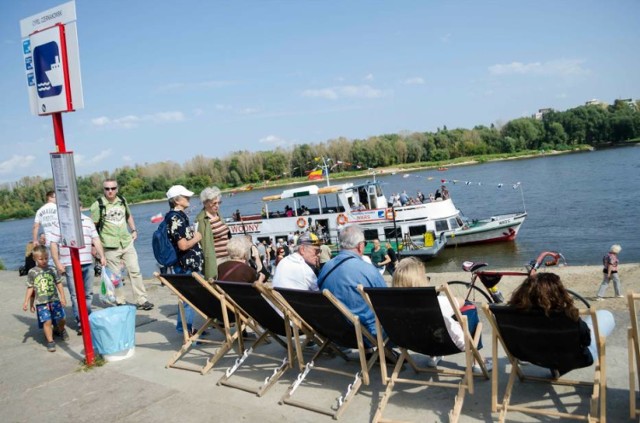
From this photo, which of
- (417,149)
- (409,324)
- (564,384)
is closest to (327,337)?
(409,324)

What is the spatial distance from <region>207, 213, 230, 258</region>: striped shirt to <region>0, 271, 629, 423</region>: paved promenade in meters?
1.12

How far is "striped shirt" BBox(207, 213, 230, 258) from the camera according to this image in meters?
5.82

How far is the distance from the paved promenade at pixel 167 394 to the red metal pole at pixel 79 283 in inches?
8.2

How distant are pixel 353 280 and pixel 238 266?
146 cm

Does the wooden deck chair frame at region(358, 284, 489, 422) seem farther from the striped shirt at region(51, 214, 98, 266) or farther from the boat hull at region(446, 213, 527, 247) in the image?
the boat hull at region(446, 213, 527, 247)

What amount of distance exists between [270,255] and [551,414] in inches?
825

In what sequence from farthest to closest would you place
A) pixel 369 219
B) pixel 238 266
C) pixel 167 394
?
pixel 369 219 < pixel 238 266 < pixel 167 394

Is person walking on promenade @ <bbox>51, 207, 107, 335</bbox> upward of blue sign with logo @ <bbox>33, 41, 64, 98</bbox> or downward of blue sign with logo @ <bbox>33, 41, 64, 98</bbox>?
downward

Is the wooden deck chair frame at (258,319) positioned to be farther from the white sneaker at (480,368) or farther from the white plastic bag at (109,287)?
the white plastic bag at (109,287)

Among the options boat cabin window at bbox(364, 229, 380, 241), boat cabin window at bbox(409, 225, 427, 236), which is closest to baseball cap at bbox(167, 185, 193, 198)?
boat cabin window at bbox(364, 229, 380, 241)

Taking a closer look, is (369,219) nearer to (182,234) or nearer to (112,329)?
(182,234)

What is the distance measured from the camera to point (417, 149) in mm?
98812

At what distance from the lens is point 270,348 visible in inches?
204

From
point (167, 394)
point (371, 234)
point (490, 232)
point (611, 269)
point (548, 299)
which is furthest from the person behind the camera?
point (490, 232)
